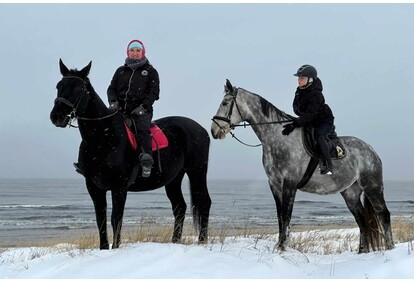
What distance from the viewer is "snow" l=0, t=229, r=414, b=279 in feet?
20.5

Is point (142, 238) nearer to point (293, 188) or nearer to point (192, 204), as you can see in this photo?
point (192, 204)

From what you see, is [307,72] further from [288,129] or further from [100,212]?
[100,212]

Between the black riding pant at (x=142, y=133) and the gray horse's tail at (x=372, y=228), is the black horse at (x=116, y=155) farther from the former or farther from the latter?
the gray horse's tail at (x=372, y=228)

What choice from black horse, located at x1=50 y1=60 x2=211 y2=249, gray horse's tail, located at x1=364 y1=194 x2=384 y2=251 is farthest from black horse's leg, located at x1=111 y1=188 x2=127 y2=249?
gray horse's tail, located at x1=364 y1=194 x2=384 y2=251

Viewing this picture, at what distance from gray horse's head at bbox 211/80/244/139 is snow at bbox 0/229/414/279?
1.73 metres

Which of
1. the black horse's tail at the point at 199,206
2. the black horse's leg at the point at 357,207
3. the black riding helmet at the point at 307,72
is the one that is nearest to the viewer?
the black riding helmet at the point at 307,72

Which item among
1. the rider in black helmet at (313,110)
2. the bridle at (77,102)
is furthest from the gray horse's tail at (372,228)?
the bridle at (77,102)

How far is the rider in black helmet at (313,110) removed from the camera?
25.6 feet

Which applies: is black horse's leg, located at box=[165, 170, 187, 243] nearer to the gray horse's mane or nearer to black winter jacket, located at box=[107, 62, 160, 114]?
black winter jacket, located at box=[107, 62, 160, 114]

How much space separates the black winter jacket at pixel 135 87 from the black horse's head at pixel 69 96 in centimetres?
83

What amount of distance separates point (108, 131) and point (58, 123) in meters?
0.91

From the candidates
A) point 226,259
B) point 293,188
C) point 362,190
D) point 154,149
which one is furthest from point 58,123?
point 362,190

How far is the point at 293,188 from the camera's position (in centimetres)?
775

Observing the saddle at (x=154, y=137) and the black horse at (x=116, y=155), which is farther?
the saddle at (x=154, y=137)
